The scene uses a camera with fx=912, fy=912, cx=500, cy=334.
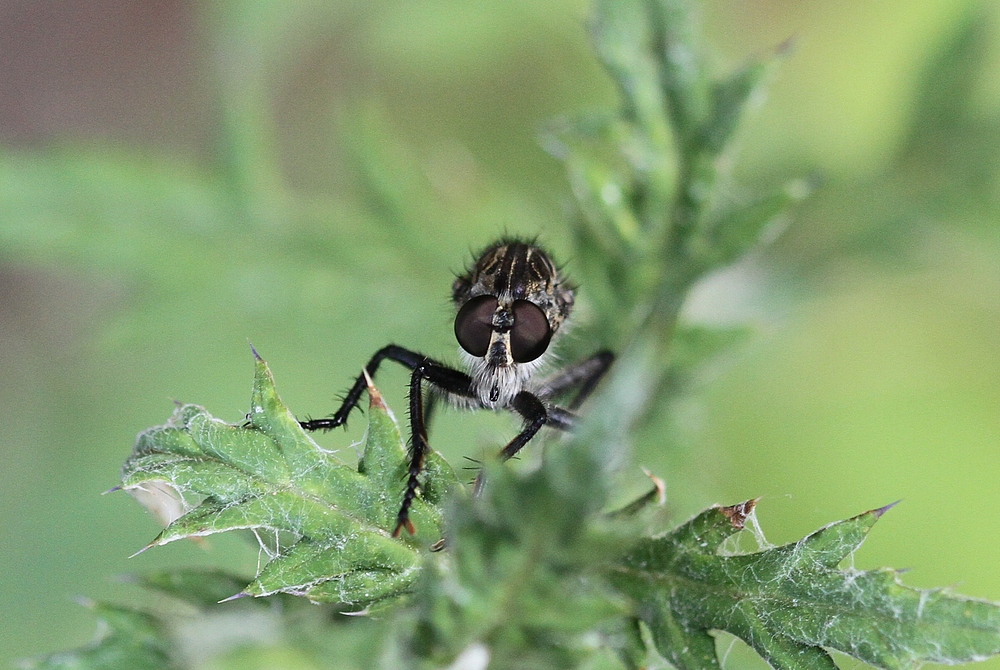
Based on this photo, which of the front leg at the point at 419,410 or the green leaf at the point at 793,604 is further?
the front leg at the point at 419,410

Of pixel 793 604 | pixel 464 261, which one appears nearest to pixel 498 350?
pixel 464 261

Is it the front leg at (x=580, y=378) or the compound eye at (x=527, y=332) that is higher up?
the front leg at (x=580, y=378)

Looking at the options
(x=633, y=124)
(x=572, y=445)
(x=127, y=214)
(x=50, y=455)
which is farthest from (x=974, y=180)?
(x=50, y=455)

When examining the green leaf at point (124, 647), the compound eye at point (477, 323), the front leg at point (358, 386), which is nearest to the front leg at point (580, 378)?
the compound eye at point (477, 323)

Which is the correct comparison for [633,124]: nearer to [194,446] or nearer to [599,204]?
[599,204]

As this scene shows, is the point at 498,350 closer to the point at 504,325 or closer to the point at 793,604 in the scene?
the point at 504,325

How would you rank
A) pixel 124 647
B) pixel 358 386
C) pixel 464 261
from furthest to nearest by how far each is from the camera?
pixel 464 261 < pixel 358 386 < pixel 124 647

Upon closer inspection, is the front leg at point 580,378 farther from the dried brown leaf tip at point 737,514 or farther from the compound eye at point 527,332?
the dried brown leaf tip at point 737,514
